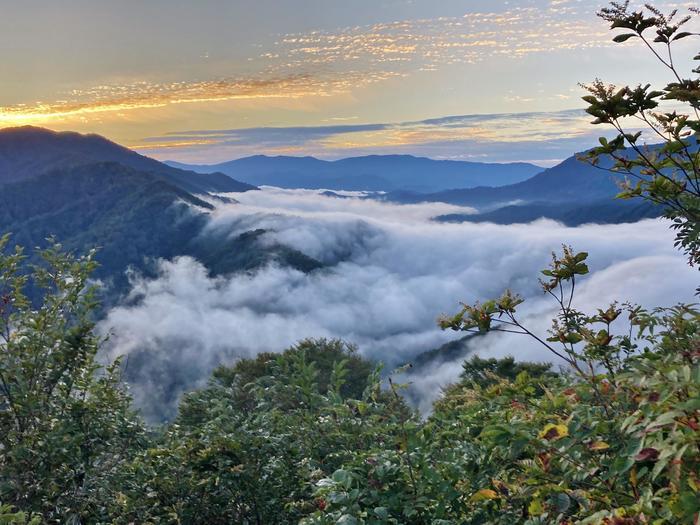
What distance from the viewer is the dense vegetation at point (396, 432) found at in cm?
258

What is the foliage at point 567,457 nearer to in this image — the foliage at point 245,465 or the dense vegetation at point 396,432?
the dense vegetation at point 396,432

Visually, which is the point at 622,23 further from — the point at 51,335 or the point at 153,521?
the point at 51,335

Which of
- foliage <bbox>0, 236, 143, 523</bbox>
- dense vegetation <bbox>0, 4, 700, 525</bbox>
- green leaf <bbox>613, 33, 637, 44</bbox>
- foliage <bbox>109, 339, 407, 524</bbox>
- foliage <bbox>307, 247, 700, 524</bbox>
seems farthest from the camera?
foliage <bbox>0, 236, 143, 523</bbox>

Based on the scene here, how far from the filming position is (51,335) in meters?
6.29

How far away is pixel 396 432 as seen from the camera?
500 cm

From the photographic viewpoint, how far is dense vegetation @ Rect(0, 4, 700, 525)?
102 inches

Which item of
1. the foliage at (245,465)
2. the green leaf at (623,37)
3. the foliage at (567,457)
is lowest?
the foliage at (245,465)

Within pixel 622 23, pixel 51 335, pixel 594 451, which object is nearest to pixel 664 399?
pixel 594 451

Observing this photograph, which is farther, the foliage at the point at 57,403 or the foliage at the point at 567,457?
the foliage at the point at 57,403

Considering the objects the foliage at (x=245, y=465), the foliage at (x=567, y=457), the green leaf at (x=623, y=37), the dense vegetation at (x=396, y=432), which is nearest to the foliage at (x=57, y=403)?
the dense vegetation at (x=396, y=432)

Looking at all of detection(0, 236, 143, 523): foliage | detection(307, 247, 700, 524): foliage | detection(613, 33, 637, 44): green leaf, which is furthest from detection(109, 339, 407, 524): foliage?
detection(613, 33, 637, 44): green leaf

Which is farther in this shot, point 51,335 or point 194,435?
point 194,435

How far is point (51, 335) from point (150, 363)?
581 ft

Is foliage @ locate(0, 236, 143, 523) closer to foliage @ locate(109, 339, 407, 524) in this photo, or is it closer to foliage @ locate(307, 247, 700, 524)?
foliage @ locate(109, 339, 407, 524)
